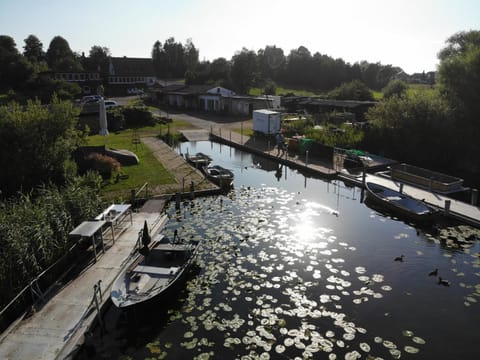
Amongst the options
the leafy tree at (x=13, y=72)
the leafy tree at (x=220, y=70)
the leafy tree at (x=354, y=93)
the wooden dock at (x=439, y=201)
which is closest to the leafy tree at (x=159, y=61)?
the leafy tree at (x=220, y=70)

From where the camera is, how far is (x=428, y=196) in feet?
78.2

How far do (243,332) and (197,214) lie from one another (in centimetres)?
1029

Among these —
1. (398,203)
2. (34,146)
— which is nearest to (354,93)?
(398,203)

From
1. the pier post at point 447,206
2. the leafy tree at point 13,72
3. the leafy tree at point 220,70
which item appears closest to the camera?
the pier post at point 447,206

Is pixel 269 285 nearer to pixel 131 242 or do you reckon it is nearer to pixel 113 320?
pixel 113 320

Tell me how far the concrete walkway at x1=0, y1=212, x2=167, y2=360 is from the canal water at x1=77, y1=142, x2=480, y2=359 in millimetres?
626

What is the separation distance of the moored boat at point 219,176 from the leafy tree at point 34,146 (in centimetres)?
924

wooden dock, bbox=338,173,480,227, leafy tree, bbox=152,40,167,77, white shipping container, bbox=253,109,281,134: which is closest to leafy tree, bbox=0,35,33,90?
white shipping container, bbox=253,109,281,134

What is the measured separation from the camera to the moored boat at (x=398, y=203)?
20602 millimetres

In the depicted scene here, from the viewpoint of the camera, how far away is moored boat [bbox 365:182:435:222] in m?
20.6

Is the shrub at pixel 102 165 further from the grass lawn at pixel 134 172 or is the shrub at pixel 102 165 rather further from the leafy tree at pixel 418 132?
the leafy tree at pixel 418 132

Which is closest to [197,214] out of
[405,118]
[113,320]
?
[113,320]

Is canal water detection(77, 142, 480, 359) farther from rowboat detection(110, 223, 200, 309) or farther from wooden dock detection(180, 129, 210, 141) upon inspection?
wooden dock detection(180, 129, 210, 141)

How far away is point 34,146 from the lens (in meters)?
20.4
